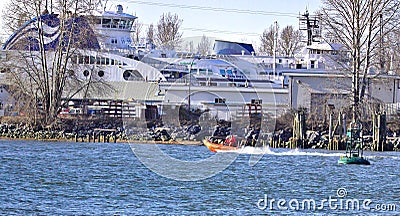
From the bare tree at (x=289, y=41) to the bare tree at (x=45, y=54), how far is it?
136ft

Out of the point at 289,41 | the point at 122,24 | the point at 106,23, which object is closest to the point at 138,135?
the point at 106,23

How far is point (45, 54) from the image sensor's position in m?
59.7

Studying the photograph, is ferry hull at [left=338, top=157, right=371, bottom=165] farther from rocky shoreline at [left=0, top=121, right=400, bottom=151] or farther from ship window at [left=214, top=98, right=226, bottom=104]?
ship window at [left=214, top=98, right=226, bottom=104]

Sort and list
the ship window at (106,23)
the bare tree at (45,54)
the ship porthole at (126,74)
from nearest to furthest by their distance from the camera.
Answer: the bare tree at (45,54) → the ship porthole at (126,74) → the ship window at (106,23)

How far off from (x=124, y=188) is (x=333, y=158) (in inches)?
624

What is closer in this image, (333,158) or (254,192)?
(254,192)

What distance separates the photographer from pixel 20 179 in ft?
107

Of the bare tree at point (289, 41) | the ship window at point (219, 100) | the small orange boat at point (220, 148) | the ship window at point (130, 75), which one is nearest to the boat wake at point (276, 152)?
the small orange boat at point (220, 148)

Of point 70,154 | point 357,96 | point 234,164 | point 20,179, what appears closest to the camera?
point 20,179

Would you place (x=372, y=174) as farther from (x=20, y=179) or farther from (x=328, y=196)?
(x=20, y=179)

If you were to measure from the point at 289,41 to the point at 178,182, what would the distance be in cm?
6912

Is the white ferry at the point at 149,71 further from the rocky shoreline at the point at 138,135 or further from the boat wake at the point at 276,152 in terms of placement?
the boat wake at the point at 276,152

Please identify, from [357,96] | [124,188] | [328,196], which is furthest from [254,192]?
[357,96]

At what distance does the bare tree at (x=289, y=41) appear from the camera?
98.4 m
